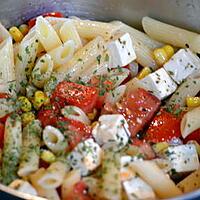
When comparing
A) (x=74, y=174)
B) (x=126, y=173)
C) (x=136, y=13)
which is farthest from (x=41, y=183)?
(x=136, y=13)

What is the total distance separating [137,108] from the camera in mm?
2529

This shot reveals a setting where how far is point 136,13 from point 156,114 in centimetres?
65

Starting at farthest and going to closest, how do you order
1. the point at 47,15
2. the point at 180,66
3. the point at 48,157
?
1. the point at 47,15
2. the point at 180,66
3. the point at 48,157

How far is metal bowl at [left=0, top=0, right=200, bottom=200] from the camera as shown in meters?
2.94

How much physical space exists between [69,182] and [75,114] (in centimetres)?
39

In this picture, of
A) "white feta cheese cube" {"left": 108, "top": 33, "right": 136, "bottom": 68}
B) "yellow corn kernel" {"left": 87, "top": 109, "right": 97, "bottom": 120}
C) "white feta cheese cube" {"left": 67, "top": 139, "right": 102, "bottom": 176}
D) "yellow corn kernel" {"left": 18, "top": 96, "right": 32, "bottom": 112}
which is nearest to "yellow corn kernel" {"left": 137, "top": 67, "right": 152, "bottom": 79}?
"white feta cheese cube" {"left": 108, "top": 33, "right": 136, "bottom": 68}

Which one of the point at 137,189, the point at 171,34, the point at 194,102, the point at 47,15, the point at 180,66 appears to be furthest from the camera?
the point at 47,15

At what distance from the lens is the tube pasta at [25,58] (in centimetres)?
268

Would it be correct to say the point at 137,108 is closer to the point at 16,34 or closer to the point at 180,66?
the point at 180,66

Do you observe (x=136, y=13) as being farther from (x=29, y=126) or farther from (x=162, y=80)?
(x=29, y=126)

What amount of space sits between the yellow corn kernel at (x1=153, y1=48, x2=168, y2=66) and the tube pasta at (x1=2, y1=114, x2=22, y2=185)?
0.78m

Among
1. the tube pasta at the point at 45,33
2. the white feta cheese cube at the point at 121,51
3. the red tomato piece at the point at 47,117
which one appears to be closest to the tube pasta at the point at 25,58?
the tube pasta at the point at 45,33

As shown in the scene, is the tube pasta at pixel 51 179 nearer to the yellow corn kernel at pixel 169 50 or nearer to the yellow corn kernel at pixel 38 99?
the yellow corn kernel at pixel 38 99

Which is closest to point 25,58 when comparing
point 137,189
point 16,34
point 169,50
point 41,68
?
point 41,68
